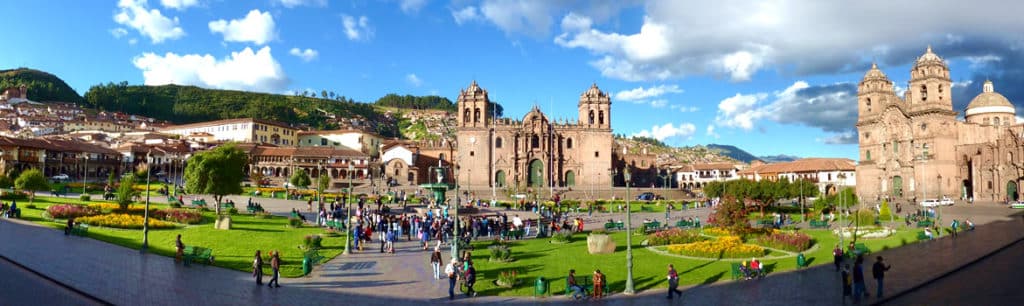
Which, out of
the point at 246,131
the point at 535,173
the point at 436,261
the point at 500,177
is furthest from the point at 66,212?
the point at 246,131

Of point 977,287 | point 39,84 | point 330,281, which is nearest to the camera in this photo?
point 977,287

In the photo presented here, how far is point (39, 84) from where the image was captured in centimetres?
13225

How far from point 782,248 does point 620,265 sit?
785 cm

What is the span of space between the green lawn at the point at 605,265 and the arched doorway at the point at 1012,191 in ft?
120

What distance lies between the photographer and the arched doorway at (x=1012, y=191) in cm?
5089

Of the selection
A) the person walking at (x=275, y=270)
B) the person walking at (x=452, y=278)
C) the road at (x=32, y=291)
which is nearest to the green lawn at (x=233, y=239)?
the person walking at (x=275, y=270)

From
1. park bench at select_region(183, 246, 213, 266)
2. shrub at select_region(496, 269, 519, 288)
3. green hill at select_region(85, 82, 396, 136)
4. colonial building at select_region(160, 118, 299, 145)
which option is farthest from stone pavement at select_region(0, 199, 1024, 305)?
green hill at select_region(85, 82, 396, 136)

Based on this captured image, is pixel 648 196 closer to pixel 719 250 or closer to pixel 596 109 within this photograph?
pixel 596 109

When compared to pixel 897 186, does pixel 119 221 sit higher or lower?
lower

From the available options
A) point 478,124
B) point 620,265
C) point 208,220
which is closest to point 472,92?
point 478,124

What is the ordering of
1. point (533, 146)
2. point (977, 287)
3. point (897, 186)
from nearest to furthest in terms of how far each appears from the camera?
point (977, 287)
point (897, 186)
point (533, 146)

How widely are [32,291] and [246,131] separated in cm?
9010

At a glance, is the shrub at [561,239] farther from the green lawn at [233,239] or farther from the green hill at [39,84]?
the green hill at [39,84]

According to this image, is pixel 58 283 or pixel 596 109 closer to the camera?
pixel 58 283
